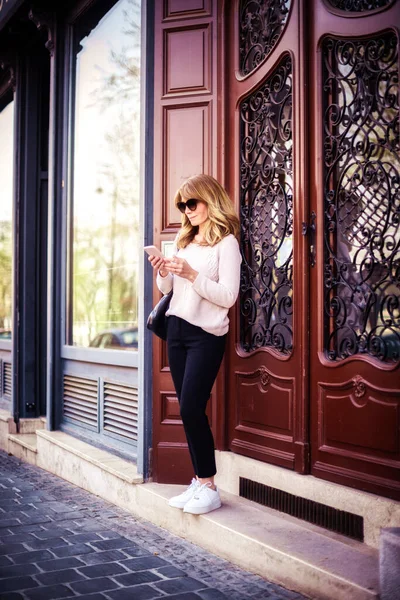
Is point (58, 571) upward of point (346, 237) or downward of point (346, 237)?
downward

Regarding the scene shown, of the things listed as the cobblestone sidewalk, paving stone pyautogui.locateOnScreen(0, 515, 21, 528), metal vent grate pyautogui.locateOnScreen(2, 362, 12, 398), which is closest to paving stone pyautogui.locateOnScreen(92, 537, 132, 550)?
the cobblestone sidewalk

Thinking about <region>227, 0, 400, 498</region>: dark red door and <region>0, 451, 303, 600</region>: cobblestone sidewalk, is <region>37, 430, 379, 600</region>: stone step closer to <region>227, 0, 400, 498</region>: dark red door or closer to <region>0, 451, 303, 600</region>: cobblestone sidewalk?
<region>0, 451, 303, 600</region>: cobblestone sidewalk

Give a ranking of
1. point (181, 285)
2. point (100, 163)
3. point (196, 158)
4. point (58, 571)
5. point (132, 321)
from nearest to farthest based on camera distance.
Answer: point (58, 571) < point (181, 285) < point (196, 158) < point (132, 321) < point (100, 163)

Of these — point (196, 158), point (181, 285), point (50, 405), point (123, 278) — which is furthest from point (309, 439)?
point (50, 405)

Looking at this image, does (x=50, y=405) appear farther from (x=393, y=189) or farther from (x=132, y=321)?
(x=393, y=189)

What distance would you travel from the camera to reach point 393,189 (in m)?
3.68

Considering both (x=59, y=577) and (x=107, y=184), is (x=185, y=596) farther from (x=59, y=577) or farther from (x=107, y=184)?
(x=107, y=184)

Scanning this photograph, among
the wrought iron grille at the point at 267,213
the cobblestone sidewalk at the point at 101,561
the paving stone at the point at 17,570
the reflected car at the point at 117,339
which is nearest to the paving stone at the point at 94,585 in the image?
the cobblestone sidewalk at the point at 101,561

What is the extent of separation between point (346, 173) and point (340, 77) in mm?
591

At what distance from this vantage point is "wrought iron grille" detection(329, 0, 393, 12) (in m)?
3.75

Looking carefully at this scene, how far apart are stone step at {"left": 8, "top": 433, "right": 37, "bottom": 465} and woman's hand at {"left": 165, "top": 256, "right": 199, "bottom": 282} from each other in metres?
3.65

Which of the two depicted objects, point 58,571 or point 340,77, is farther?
point 340,77

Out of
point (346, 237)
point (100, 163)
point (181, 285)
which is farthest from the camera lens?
point (100, 163)

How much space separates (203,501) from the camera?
412 cm
